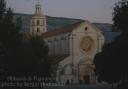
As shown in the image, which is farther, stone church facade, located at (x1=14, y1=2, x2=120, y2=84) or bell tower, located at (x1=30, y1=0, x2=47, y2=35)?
bell tower, located at (x1=30, y1=0, x2=47, y2=35)

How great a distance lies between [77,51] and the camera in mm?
105875

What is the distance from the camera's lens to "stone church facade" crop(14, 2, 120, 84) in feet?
333

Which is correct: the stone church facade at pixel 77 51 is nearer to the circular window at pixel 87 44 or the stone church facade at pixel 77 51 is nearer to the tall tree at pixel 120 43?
the circular window at pixel 87 44

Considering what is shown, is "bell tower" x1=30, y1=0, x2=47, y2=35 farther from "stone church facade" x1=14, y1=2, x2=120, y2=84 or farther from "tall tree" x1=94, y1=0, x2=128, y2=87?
"tall tree" x1=94, y1=0, x2=128, y2=87

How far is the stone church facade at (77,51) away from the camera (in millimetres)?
101625

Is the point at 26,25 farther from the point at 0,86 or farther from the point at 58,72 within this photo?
the point at 0,86

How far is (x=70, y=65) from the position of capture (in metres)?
103

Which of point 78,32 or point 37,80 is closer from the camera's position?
point 37,80

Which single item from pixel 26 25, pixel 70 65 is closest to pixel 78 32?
pixel 70 65

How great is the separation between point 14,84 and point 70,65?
171ft

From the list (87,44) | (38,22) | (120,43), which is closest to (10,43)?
(120,43)

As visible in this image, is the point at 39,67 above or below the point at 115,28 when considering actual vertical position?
below

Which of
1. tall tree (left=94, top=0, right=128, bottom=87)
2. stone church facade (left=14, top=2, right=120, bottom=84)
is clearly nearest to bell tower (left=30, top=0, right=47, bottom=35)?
stone church facade (left=14, top=2, right=120, bottom=84)

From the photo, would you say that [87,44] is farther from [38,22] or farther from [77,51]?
[38,22]
